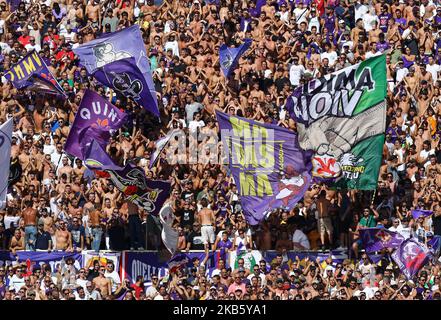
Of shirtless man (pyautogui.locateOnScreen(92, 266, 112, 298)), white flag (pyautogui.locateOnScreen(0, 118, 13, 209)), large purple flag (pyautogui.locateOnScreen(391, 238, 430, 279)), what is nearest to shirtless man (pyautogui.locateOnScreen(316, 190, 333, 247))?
large purple flag (pyautogui.locateOnScreen(391, 238, 430, 279))

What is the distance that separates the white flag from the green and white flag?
17.1ft

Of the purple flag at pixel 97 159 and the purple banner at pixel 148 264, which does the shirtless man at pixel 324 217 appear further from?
the purple flag at pixel 97 159

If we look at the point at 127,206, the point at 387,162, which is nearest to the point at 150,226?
the point at 127,206

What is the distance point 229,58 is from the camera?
110ft

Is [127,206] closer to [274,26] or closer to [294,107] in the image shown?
[294,107]

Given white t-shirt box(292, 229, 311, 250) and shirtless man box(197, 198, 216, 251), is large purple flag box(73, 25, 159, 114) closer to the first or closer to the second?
shirtless man box(197, 198, 216, 251)

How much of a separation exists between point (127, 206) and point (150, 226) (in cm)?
64

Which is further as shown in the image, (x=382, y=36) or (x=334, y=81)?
(x=382, y=36)

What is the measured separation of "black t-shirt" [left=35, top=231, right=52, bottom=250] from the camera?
100.0ft

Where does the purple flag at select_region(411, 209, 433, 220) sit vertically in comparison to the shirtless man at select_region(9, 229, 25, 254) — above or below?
above

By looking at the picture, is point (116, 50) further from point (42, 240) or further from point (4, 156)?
point (42, 240)

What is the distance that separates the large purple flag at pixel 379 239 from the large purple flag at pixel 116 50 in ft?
18.8

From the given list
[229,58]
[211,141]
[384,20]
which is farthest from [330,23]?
[211,141]
